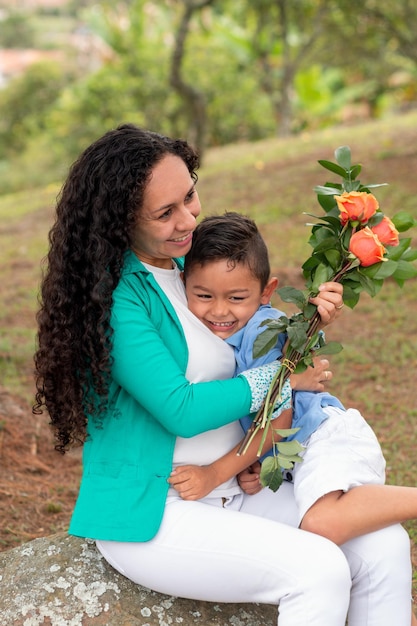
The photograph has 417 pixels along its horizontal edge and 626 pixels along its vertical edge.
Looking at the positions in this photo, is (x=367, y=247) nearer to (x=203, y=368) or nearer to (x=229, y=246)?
(x=229, y=246)

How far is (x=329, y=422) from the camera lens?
101 inches

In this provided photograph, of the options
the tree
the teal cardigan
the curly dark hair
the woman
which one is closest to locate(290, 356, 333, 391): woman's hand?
the woman

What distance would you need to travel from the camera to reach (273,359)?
256 cm

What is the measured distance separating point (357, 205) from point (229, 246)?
1.43ft

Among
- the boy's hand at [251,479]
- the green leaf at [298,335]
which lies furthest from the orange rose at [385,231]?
the boy's hand at [251,479]

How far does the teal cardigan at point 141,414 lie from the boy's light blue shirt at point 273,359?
18cm

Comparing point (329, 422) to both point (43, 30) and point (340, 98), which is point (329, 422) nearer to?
point (340, 98)

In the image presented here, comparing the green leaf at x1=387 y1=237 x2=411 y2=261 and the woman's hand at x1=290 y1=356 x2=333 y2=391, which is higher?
the green leaf at x1=387 y1=237 x2=411 y2=261

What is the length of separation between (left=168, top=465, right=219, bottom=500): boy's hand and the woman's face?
0.68 m

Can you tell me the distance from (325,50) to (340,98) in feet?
22.9

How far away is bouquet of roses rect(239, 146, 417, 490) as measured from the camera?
7.89 ft

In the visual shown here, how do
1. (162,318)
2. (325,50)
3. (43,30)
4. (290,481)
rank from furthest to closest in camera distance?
1. (43,30)
2. (325,50)
3. (290,481)
4. (162,318)

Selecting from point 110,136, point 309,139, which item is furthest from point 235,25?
point 110,136

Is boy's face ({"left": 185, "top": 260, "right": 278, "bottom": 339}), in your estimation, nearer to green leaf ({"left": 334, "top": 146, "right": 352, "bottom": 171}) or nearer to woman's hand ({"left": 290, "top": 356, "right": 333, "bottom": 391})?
woman's hand ({"left": 290, "top": 356, "right": 333, "bottom": 391})
